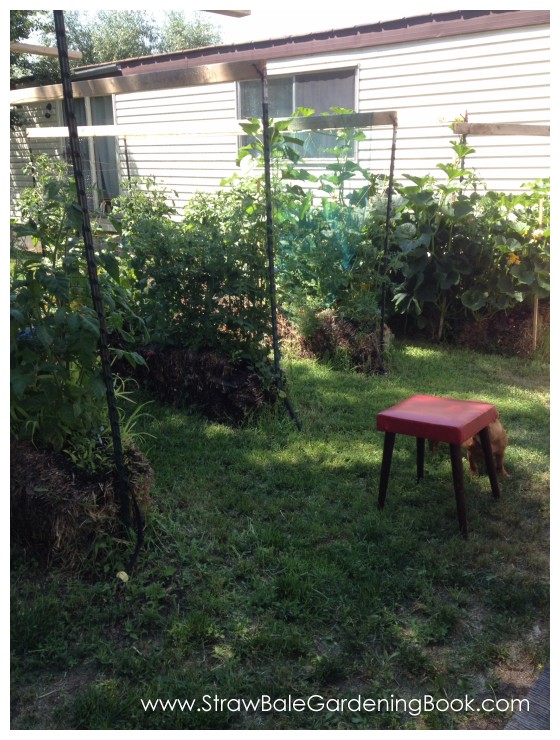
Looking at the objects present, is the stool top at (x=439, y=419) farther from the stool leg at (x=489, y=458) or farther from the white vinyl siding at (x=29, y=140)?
the white vinyl siding at (x=29, y=140)

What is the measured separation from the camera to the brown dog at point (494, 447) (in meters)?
3.53

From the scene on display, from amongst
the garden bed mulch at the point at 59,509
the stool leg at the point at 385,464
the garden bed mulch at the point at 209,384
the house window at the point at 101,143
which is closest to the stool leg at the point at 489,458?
the stool leg at the point at 385,464

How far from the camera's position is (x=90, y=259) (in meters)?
2.62

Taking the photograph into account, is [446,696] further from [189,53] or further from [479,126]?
[189,53]

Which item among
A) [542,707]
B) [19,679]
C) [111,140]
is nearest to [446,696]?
[542,707]

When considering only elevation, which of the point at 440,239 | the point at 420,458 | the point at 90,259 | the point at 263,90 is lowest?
the point at 420,458

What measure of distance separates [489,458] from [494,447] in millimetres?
270

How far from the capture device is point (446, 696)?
7.14 feet

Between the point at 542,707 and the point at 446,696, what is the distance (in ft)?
1.02

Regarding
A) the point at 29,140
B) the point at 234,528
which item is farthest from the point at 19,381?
the point at 29,140

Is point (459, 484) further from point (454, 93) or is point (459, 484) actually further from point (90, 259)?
point (454, 93)

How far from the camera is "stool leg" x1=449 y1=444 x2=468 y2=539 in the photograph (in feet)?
9.94

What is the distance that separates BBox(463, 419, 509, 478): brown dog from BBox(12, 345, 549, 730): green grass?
0.10 m

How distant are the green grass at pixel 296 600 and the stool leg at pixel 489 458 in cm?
7
